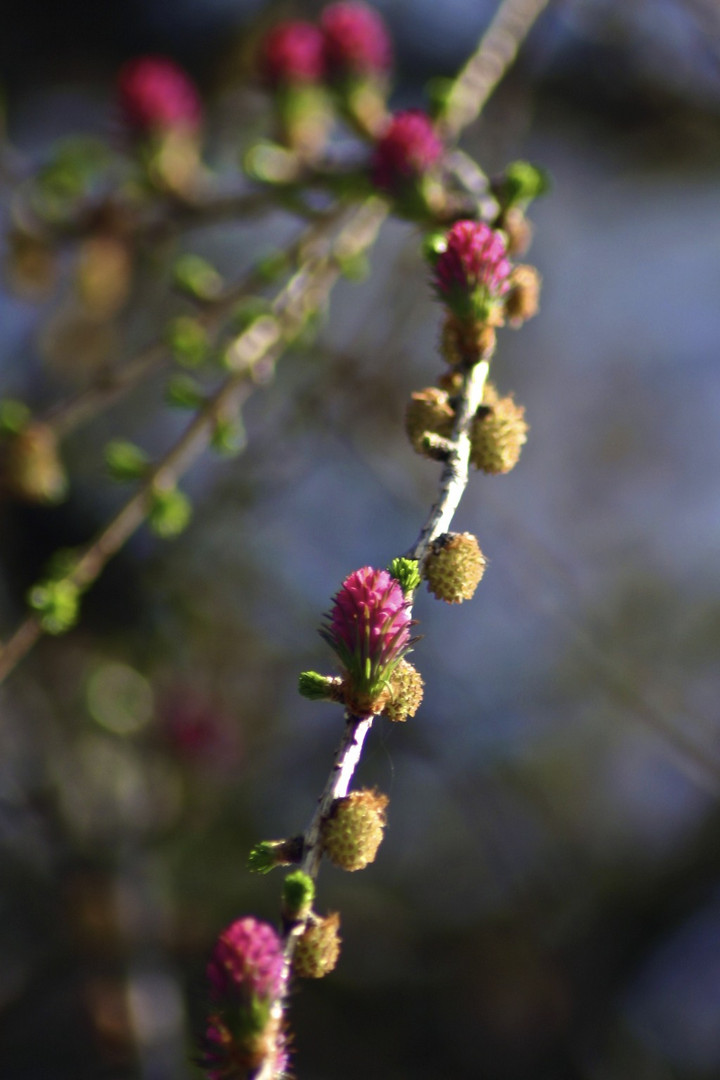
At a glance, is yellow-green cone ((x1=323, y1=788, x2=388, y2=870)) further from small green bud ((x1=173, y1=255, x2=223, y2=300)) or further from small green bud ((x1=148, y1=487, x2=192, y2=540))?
small green bud ((x1=173, y1=255, x2=223, y2=300))

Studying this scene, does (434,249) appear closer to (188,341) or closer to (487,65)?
(188,341)

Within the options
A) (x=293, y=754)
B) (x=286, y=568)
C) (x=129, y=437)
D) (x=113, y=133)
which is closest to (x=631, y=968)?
(x=293, y=754)

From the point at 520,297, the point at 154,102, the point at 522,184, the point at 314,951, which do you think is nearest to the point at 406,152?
the point at 522,184

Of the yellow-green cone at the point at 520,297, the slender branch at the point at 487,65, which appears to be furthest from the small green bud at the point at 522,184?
the slender branch at the point at 487,65

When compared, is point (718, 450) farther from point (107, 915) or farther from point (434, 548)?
point (434, 548)

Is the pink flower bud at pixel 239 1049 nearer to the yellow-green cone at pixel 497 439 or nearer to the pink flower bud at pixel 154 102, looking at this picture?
the yellow-green cone at pixel 497 439

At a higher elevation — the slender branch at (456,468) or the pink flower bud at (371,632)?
the slender branch at (456,468)

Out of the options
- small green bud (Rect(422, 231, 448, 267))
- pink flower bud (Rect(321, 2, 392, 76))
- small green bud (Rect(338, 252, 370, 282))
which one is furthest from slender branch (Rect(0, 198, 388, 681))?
small green bud (Rect(422, 231, 448, 267))
